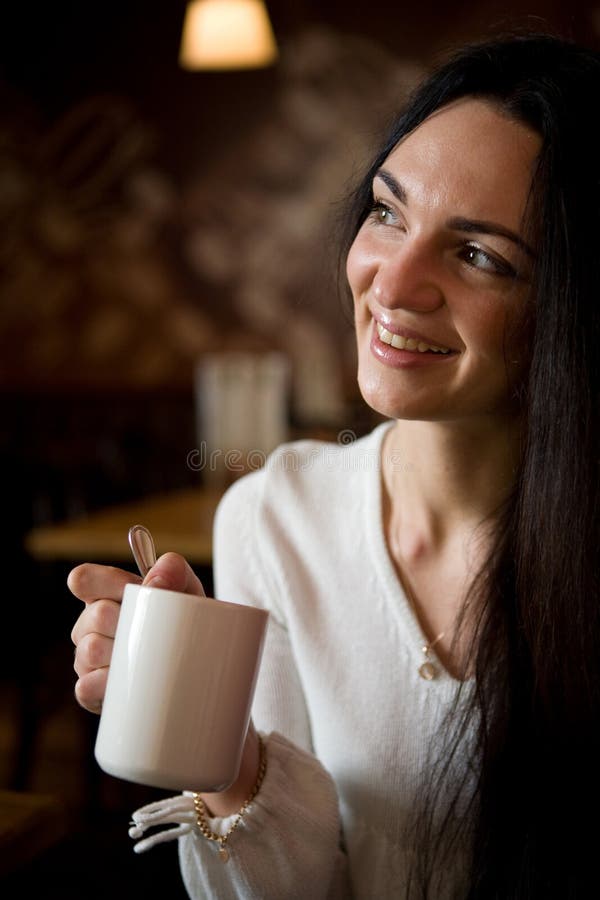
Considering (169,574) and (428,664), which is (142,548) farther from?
(428,664)

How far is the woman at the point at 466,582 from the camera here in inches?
43.4

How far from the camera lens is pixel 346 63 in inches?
222

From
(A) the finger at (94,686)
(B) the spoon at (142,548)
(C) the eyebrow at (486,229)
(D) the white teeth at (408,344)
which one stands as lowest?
(A) the finger at (94,686)

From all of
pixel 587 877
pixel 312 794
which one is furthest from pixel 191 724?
pixel 587 877

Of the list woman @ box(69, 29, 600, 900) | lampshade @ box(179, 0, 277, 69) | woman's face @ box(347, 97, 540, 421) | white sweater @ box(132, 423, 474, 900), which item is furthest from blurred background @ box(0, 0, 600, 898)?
woman's face @ box(347, 97, 540, 421)

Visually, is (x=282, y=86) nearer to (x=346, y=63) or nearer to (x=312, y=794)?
(x=346, y=63)

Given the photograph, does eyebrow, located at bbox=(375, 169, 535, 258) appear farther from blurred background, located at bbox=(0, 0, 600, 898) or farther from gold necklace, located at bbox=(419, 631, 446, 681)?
blurred background, located at bbox=(0, 0, 600, 898)

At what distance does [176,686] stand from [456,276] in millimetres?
571

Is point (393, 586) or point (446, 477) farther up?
point (446, 477)

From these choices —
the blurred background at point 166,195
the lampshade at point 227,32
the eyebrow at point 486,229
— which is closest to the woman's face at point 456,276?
the eyebrow at point 486,229

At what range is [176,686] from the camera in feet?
2.56

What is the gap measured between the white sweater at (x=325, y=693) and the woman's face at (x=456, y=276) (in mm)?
262

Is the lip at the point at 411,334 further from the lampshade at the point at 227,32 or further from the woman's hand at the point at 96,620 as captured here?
the lampshade at the point at 227,32

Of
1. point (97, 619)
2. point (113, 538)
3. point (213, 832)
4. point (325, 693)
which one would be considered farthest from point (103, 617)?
point (113, 538)
